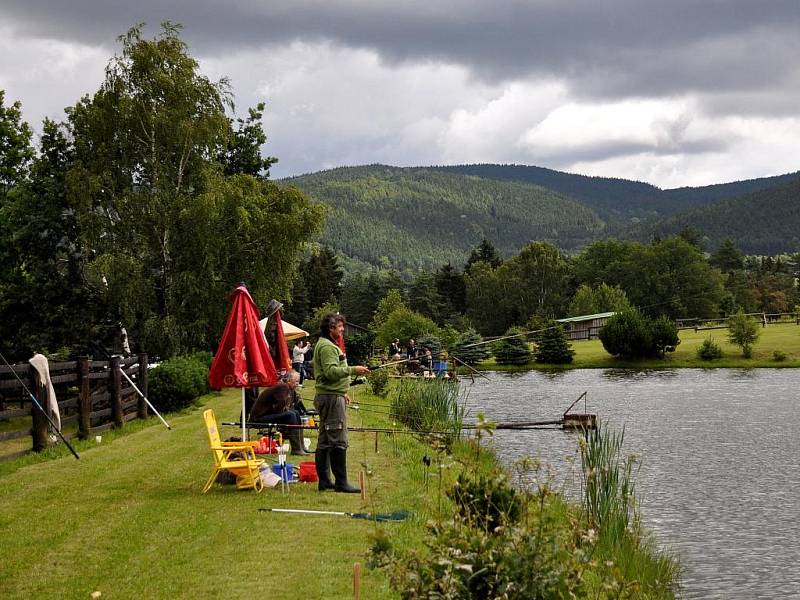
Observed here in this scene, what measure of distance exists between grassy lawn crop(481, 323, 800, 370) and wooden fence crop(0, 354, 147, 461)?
40010 mm

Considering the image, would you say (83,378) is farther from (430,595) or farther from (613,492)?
(430,595)

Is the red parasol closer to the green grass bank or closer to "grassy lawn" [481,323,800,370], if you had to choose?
the green grass bank

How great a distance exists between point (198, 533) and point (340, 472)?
2538 mm

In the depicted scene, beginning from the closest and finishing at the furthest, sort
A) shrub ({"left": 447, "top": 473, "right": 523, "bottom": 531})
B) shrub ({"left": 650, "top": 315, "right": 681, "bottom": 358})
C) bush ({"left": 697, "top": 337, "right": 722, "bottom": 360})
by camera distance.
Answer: shrub ({"left": 447, "top": 473, "right": 523, "bottom": 531})
bush ({"left": 697, "top": 337, "right": 722, "bottom": 360})
shrub ({"left": 650, "top": 315, "right": 681, "bottom": 358})

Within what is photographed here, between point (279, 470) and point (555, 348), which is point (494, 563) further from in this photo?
point (555, 348)

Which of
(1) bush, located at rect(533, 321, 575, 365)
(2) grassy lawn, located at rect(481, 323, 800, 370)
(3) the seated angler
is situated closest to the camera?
(3) the seated angler

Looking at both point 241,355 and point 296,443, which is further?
point 296,443

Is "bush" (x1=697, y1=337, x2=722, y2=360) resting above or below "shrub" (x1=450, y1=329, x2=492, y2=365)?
below

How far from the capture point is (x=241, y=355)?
1241 centimetres

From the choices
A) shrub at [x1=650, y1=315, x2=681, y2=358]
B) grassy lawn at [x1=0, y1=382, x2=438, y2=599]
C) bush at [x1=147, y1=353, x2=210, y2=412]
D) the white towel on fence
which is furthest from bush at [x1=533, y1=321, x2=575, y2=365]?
the white towel on fence


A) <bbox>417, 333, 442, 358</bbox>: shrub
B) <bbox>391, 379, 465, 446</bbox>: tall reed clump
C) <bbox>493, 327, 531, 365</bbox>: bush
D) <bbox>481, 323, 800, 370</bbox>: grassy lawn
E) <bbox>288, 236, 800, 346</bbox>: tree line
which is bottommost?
<bbox>481, 323, 800, 370</bbox>: grassy lawn

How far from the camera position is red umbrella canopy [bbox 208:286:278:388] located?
1238 cm

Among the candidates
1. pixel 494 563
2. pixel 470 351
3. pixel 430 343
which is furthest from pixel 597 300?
pixel 494 563

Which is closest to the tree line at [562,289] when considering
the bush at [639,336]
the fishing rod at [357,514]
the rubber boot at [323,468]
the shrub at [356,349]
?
the bush at [639,336]
